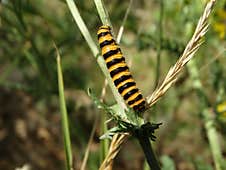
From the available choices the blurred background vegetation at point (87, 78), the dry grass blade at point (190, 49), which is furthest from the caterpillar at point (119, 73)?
the blurred background vegetation at point (87, 78)

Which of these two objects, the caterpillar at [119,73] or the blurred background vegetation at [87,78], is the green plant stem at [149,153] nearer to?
the caterpillar at [119,73]

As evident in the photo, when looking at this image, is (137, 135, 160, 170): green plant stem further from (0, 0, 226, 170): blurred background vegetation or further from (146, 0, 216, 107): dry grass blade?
(0, 0, 226, 170): blurred background vegetation

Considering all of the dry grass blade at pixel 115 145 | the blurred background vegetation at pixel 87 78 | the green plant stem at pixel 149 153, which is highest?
the blurred background vegetation at pixel 87 78

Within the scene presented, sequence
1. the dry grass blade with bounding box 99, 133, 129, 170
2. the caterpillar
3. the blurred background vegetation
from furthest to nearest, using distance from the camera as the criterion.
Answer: the blurred background vegetation < the dry grass blade with bounding box 99, 133, 129, 170 < the caterpillar

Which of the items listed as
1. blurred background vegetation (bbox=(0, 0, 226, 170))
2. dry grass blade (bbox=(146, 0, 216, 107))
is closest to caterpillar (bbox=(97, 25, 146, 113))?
dry grass blade (bbox=(146, 0, 216, 107))

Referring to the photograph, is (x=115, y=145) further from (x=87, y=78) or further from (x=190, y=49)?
(x=87, y=78)

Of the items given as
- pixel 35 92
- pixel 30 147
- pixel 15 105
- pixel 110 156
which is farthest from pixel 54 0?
pixel 110 156
